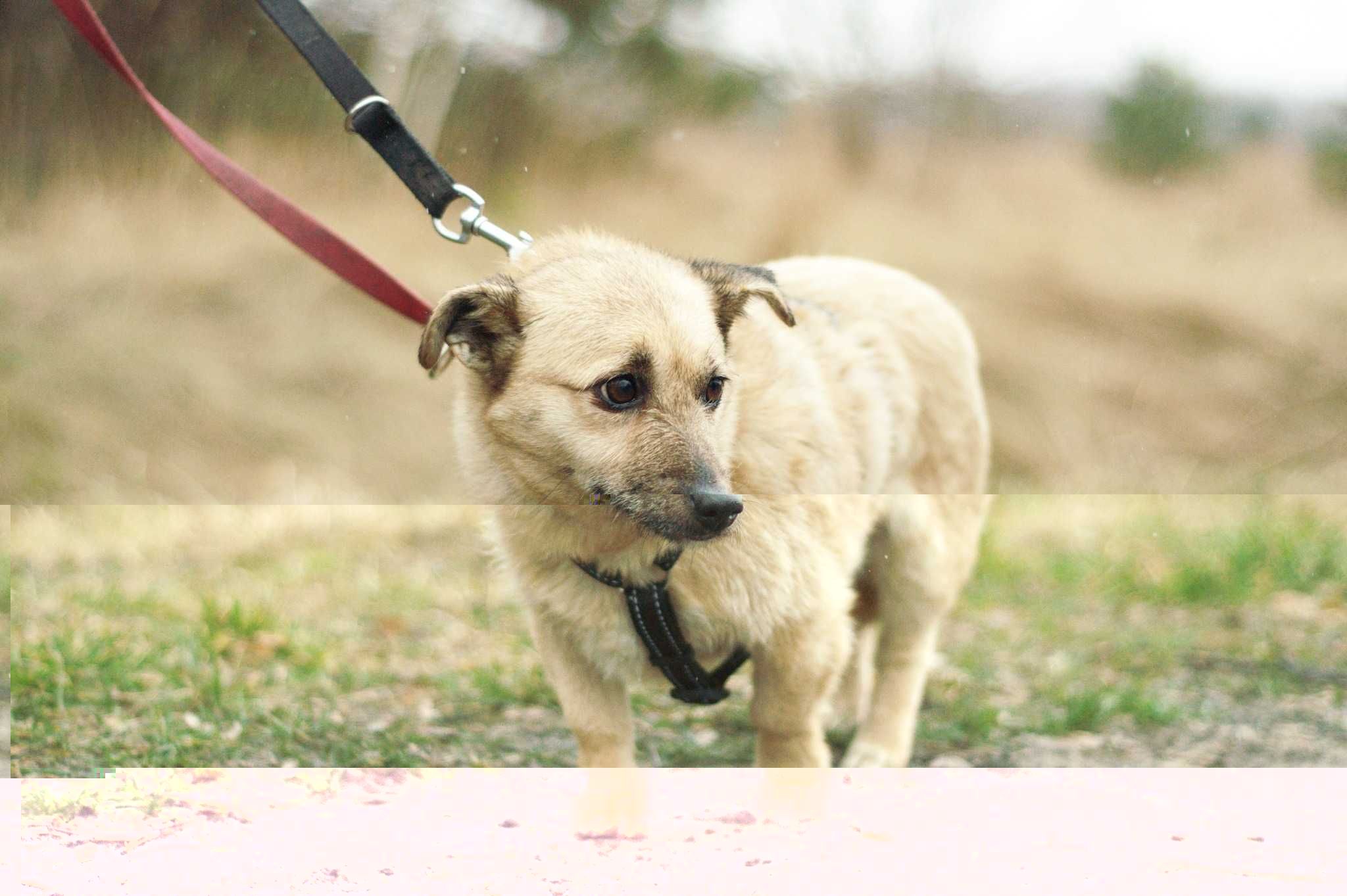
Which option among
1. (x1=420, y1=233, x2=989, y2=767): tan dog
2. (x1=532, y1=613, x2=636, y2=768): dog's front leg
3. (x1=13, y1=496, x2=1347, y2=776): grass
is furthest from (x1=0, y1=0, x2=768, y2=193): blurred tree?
(x1=532, y1=613, x2=636, y2=768): dog's front leg

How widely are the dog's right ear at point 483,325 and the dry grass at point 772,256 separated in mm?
3434

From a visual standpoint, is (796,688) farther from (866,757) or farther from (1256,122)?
(1256,122)

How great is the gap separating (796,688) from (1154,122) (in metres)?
6.01

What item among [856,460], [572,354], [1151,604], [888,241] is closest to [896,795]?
[856,460]

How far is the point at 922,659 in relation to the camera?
10.9ft

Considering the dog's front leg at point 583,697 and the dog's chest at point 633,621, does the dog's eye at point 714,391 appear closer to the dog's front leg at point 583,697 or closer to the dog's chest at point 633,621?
the dog's chest at point 633,621

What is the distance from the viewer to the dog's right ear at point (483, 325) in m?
2.10

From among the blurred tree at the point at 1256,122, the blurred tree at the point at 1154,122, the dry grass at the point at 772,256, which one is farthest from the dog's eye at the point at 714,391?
the blurred tree at the point at 1256,122

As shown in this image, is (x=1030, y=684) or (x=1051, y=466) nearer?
(x=1030, y=684)

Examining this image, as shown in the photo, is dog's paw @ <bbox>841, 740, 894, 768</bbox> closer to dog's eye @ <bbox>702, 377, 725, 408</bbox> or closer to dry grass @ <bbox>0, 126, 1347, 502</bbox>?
dog's eye @ <bbox>702, 377, 725, 408</bbox>

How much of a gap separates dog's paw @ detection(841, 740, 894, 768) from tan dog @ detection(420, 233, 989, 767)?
0.03m

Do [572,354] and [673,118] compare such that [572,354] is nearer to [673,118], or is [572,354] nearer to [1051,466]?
[673,118]

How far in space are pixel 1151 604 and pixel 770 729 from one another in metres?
2.78

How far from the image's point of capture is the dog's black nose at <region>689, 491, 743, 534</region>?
1.96 m
